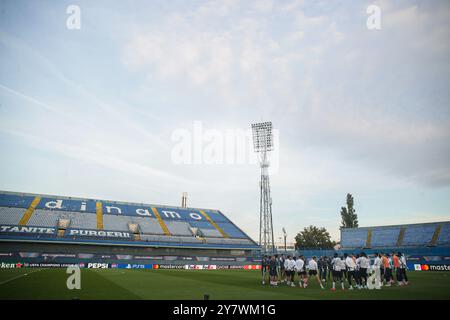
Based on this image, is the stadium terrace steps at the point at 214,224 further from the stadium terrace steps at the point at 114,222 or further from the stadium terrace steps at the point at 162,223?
the stadium terrace steps at the point at 162,223

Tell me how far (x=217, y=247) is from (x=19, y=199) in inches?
1543

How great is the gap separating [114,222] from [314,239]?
53.5m

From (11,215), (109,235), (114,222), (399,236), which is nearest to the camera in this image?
(11,215)

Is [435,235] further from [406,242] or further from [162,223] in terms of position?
[162,223]

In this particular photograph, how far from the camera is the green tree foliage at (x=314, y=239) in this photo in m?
90.2

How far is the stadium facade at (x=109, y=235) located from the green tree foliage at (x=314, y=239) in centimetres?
2451

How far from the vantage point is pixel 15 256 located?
1980 inches

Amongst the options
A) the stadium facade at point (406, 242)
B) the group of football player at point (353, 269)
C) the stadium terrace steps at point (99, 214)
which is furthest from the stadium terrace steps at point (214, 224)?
the group of football player at point (353, 269)

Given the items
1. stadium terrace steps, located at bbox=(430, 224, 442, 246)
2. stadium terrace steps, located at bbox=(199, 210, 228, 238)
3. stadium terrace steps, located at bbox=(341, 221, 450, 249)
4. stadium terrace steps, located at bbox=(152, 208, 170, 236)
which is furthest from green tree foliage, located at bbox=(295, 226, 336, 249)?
stadium terrace steps, located at bbox=(152, 208, 170, 236)

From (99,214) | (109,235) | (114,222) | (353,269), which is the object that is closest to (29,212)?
(99,214)

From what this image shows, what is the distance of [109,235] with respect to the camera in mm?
59531
